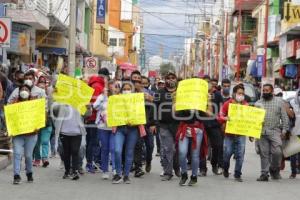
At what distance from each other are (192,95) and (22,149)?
9.41ft

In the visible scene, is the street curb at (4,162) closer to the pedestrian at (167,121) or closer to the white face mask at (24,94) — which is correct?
the white face mask at (24,94)

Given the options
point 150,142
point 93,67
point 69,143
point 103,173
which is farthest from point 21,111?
point 93,67

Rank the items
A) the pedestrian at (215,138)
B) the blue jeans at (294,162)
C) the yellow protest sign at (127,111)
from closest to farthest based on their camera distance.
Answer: the yellow protest sign at (127,111)
the blue jeans at (294,162)
the pedestrian at (215,138)

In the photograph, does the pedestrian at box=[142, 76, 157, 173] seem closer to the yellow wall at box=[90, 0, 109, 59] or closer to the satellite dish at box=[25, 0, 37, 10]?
the satellite dish at box=[25, 0, 37, 10]

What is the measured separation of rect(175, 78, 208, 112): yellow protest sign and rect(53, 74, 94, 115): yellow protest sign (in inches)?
63.0

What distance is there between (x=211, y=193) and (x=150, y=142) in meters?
3.39

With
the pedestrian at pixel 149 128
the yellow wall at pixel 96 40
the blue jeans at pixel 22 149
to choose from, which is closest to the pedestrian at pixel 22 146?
the blue jeans at pixel 22 149

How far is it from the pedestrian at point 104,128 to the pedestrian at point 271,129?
2679 mm

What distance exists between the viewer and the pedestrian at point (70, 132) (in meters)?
13.7

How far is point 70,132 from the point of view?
45.0 ft

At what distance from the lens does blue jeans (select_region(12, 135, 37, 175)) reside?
512 inches

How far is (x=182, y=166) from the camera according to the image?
13.3 metres

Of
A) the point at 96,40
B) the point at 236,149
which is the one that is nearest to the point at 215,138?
the point at 236,149

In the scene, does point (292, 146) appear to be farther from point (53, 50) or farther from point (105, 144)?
point (53, 50)
